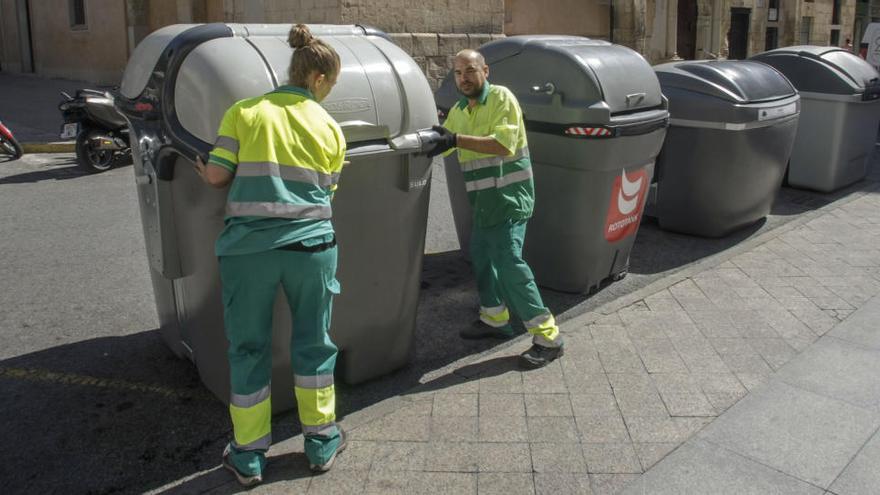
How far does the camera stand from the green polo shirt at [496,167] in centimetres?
402

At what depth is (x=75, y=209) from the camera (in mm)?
7309

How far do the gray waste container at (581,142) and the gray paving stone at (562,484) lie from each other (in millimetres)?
2166

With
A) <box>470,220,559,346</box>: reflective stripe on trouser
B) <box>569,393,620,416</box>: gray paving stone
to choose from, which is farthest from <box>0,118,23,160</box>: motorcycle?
<box>569,393,620,416</box>: gray paving stone

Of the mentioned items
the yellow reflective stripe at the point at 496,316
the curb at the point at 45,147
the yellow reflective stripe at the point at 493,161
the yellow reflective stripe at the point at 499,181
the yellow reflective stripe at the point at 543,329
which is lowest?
the yellow reflective stripe at the point at 496,316

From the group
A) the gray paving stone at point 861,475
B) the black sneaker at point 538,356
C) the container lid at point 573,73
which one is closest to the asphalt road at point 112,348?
the black sneaker at point 538,356

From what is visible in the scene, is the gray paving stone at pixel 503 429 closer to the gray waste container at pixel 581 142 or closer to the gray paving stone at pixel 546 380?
the gray paving stone at pixel 546 380

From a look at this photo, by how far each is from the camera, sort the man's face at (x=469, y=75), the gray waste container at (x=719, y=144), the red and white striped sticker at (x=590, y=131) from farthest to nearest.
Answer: the gray waste container at (x=719, y=144), the red and white striped sticker at (x=590, y=131), the man's face at (x=469, y=75)

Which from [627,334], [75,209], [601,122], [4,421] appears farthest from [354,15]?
[4,421]

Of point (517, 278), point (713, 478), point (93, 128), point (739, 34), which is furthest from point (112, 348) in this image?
point (739, 34)

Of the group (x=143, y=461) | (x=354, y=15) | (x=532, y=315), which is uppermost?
(x=354, y=15)

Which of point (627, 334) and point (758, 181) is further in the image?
point (758, 181)

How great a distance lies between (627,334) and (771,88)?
3.14 metres

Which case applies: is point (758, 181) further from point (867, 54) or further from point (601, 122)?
point (867, 54)

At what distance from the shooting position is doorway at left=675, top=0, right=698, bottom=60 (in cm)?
2064
